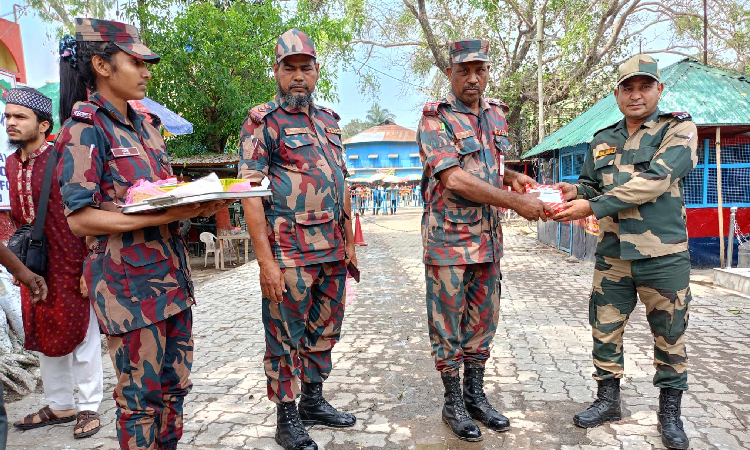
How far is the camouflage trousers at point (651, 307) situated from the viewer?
9.15 feet

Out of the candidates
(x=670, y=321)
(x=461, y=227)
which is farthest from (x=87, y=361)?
(x=670, y=321)

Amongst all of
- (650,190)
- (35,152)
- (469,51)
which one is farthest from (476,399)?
(35,152)

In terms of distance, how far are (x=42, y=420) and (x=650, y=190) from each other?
387cm

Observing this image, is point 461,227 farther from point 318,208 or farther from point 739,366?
point 739,366

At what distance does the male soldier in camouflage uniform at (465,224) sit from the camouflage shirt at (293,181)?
0.60 metres

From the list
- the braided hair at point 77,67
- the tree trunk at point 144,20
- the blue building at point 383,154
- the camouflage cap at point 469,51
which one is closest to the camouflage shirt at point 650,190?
the camouflage cap at point 469,51

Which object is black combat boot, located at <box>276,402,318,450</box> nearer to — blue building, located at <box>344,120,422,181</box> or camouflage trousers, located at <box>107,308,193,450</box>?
camouflage trousers, located at <box>107,308,193,450</box>

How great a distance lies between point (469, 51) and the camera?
279cm

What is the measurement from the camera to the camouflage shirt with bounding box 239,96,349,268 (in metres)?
2.75

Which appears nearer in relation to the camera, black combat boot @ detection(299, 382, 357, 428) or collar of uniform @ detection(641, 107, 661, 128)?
collar of uniform @ detection(641, 107, 661, 128)

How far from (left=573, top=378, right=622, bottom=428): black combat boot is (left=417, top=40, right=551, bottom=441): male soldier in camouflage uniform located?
1.53 feet

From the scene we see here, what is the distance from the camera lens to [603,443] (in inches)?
108

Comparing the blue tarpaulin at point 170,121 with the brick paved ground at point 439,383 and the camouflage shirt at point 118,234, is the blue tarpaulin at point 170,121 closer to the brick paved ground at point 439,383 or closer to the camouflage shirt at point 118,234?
the brick paved ground at point 439,383

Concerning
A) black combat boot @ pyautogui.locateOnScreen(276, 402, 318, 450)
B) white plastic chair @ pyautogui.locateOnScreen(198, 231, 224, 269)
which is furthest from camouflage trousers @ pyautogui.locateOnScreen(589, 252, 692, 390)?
A: white plastic chair @ pyautogui.locateOnScreen(198, 231, 224, 269)
